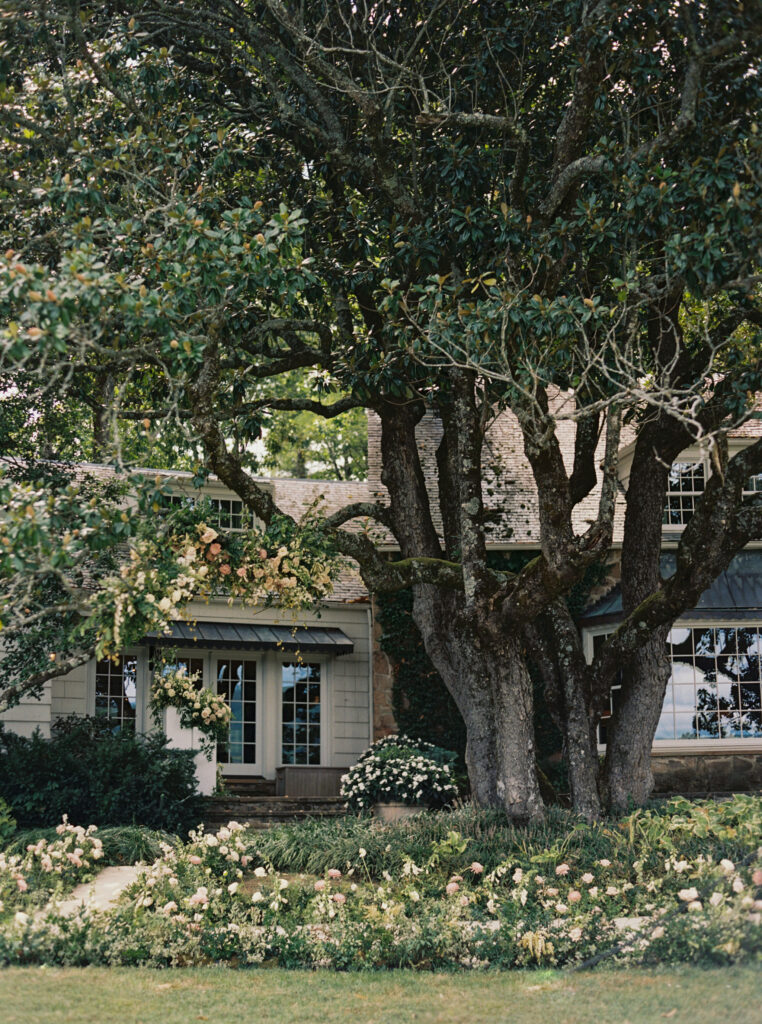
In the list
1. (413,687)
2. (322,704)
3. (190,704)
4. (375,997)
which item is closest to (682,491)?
(413,687)

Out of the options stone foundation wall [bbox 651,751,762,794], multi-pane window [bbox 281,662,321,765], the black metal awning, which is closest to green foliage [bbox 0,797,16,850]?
the black metal awning

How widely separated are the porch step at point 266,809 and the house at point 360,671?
1.81 feet

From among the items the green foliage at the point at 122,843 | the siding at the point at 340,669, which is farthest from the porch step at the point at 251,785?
the green foliage at the point at 122,843

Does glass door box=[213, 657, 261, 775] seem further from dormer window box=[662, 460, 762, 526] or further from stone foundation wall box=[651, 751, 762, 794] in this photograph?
dormer window box=[662, 460, 762, 526]

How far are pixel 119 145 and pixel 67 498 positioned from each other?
3870mm

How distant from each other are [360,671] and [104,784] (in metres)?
6.43

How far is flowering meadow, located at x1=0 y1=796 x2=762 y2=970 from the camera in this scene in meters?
7.70

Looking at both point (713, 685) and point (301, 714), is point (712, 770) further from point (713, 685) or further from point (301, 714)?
point (301, 714)

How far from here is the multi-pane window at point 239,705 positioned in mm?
18703

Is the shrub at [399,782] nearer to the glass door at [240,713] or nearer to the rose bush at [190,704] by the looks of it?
the rose bush at [190,704]

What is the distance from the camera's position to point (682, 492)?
18484 mm

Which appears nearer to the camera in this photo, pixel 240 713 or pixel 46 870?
pixel 46 870

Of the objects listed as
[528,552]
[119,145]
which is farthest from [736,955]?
[528,552]

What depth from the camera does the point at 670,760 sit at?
55.2ft
